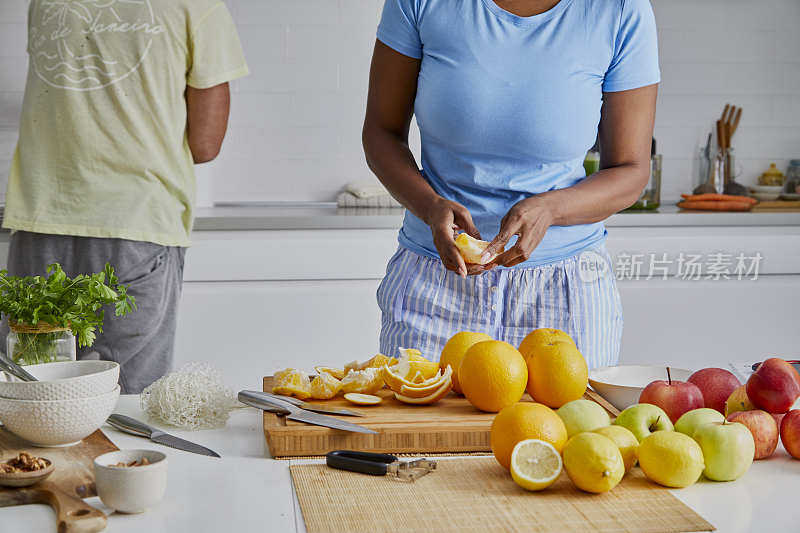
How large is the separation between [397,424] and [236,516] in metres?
0.24

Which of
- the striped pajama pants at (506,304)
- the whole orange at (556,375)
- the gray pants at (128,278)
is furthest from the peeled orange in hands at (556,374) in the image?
the gray pants at (128,278)

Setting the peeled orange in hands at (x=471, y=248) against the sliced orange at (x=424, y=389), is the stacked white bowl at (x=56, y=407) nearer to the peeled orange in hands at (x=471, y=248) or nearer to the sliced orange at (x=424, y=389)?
the sliced orange at (x=424, y=389)

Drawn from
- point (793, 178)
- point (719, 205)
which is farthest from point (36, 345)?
point (793, 178)

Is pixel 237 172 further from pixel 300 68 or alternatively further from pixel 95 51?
pixel 95 51

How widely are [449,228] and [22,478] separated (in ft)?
2.16

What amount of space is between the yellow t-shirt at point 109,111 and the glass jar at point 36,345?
0.96m

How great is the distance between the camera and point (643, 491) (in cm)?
83

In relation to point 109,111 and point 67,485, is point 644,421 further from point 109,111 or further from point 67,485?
point 109,111

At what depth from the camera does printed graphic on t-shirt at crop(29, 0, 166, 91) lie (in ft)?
6.16

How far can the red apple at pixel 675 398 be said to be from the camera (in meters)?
0.99

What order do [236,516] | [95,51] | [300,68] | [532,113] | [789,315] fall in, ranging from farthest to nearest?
[300,68]
[789,315]
[95,51]
[532,113]
[236,516]

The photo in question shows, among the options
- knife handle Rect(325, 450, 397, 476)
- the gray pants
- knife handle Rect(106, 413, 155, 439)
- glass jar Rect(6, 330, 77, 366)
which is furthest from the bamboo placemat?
the gray pants

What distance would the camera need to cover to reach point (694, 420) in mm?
892

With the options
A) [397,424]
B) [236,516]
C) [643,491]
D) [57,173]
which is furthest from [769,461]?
[57,173]
